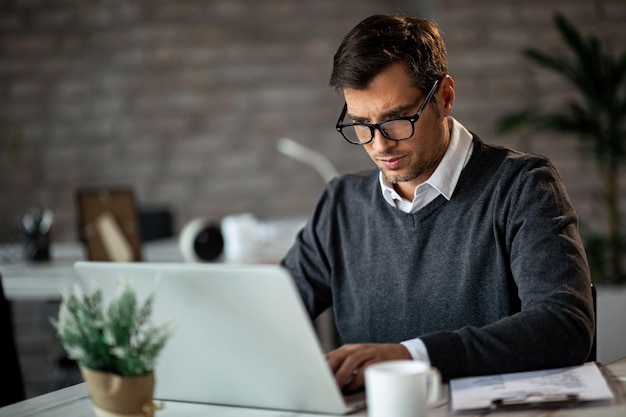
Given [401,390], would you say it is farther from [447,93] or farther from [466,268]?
[447,93]

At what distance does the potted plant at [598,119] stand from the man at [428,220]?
237cm

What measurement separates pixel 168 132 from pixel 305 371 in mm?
4382

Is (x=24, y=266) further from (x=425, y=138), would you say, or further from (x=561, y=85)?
(x=561, y=85)

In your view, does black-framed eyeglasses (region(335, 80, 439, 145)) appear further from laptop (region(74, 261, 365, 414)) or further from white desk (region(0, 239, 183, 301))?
white desk (region(0, 239, 183, 301))

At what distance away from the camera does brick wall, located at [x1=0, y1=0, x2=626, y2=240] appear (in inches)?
210

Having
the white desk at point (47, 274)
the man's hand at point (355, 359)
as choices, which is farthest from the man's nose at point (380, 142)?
the white desk at point (47, 274)

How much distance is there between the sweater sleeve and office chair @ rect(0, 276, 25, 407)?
969 mm

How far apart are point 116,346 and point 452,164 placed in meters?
0.85

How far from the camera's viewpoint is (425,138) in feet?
5.63

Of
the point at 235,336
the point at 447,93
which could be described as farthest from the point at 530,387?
the point at 447,93

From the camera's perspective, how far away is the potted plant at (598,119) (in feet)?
13.1

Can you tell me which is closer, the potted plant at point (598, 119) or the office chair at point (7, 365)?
the office chair at point (7, 365)

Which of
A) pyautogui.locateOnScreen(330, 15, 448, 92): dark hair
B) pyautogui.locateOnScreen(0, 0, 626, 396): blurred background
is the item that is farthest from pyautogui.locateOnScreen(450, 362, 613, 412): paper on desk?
pyautogui.locateOnScreen(0, 0, 626, 396): blurred background

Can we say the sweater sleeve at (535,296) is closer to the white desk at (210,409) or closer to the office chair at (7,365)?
the white desk at (210,409)
